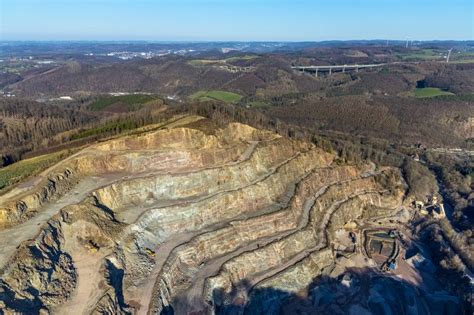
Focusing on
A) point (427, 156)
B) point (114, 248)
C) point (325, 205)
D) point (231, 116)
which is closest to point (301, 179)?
point (325, 205)

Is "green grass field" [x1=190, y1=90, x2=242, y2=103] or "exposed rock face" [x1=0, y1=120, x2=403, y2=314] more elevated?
"green grass field" [x1=190, y1=90, x2=242, y2=103]

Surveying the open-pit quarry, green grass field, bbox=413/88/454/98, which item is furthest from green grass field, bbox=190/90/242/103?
the open-pit quarry

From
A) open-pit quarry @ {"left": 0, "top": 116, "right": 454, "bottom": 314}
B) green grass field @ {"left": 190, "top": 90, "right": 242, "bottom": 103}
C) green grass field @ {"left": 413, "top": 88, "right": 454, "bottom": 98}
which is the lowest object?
open-pit quarry @ {"left": 0, "top": 116, "right": 454, "bottom": 314}

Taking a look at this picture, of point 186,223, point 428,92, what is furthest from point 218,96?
point 186,223

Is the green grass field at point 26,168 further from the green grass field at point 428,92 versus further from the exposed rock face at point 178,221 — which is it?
the green grass field at point 428,92

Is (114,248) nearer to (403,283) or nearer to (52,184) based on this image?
(52,184)

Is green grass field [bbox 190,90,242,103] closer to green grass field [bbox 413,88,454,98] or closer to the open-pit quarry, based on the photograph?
green grass field [bbox 413,88,454,98]
